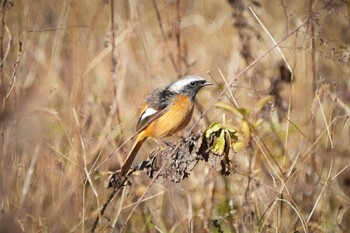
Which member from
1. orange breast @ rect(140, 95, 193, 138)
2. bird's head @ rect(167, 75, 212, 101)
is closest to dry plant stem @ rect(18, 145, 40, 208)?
orange breast @ rect(140, 95, 193, 138)

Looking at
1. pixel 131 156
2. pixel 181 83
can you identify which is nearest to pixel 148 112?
pixel 181 83

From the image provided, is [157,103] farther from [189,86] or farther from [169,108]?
[189,86]

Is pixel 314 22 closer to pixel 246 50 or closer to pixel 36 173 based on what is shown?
pixel 246 50

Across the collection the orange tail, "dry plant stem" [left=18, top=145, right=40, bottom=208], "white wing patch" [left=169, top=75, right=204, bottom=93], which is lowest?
the orange tail

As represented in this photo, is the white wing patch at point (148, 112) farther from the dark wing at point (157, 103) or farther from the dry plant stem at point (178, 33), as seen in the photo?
the dry plant stem at point (178, 33)

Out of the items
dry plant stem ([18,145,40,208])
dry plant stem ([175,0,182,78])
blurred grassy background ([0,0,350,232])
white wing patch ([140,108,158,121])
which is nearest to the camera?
blurred grassy background ([0,0,350,232])

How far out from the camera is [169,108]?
199 inches

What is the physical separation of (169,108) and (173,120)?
113 millimetres

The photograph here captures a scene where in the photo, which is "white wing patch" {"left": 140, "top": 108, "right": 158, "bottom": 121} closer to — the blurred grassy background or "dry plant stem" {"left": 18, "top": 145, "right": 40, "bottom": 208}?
the blurred grassy background

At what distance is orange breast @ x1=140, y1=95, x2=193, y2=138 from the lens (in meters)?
4.96

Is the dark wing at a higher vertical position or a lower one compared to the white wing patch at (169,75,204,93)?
lower

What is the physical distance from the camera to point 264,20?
7047mm

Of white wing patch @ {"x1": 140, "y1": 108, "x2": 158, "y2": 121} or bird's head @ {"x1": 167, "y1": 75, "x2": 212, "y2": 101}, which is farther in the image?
bird's head @ {"x1": 167, "y1": 75, "x2": 212, "y2": 101}

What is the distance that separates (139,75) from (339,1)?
2823mm
